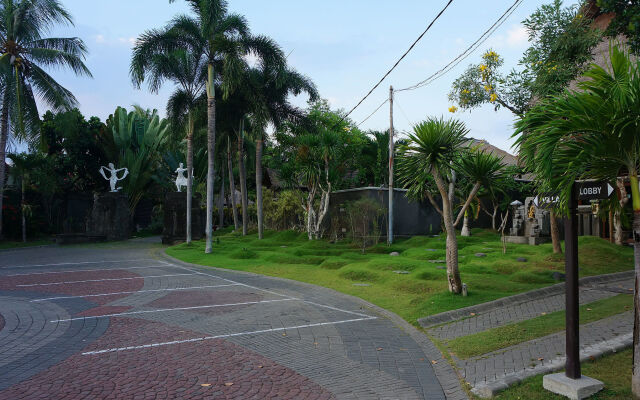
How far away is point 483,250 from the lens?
16.7m

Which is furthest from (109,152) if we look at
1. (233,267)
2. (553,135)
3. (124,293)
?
(553,135)

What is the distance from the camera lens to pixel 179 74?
24.0 meters

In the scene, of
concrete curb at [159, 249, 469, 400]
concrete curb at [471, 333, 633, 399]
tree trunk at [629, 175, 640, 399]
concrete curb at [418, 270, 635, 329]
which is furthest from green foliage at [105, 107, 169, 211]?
tree trunk at [629, 175, 640, 399]

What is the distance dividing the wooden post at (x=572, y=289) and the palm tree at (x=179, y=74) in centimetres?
2024

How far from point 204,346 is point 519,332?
15.5ft

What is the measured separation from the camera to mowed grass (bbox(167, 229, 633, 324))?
984 centimetres

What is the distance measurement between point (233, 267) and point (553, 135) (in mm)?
13174

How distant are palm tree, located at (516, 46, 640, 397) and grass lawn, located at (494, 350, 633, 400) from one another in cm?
25

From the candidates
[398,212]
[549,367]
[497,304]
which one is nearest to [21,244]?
[398,212]

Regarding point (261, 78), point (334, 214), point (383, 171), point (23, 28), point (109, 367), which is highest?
point (23, 28)

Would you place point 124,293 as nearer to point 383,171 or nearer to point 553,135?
point 553,135

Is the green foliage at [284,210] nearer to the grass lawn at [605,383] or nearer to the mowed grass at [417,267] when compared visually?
the mowed grass at [417,267]

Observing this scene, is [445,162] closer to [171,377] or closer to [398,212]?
[171,377]

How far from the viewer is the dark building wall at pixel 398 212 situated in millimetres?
22969
